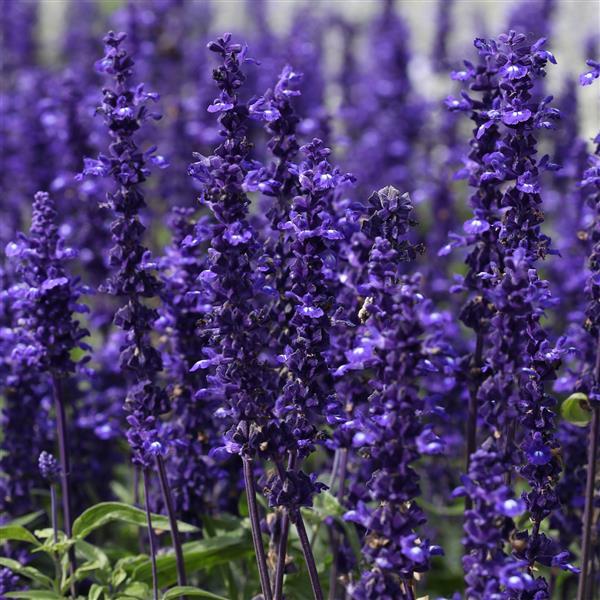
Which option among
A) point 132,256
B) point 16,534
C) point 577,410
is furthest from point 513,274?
point 16,534

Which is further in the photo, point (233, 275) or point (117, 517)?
point (117, 517)

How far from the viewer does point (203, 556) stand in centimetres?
649

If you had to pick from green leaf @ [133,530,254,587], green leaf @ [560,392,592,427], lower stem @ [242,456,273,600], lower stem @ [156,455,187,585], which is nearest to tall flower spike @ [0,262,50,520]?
green leaf @ [133,530,254,587]

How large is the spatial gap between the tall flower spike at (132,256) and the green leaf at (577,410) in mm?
2033

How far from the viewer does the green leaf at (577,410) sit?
18.8ft

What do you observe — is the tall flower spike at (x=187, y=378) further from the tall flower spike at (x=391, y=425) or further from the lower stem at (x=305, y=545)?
the tall flower spike at (x=391, y=425)

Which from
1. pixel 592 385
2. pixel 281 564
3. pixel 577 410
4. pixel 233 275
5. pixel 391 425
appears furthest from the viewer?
pixel 577 410

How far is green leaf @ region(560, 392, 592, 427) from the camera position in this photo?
18.8ft

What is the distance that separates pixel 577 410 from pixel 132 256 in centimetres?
241

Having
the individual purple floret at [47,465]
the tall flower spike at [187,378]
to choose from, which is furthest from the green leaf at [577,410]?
the individual purple floret at [47,465]

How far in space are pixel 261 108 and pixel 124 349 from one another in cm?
147

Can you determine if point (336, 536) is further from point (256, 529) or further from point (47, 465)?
point (47, 465)

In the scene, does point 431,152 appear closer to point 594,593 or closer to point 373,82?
point 373,82

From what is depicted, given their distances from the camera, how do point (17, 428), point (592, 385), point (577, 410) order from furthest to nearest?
point (17, 428)
point (577, 410)
point (592, 385)
